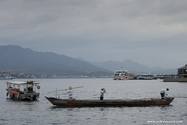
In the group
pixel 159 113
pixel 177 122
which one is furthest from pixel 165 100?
pixel 177 122

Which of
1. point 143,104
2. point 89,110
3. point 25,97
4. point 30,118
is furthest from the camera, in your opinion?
point 25,97

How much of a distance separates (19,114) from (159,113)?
20036 millimetres

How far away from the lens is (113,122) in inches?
1208

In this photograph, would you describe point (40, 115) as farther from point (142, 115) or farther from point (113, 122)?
point (142, 115)

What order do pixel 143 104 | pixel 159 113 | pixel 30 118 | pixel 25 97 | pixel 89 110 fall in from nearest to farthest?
pixel 30 118 < pixel 159 113 < pixel 89 110 < pixel 143 104 < pixel 25 97

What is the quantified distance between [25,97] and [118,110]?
23606mm

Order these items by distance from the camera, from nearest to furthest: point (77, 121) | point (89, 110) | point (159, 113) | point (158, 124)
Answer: point (158, 124), point (77, 121), point (159, 113), point (89, 110)

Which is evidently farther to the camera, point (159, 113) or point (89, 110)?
point (89, 110)

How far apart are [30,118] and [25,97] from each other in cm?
2108

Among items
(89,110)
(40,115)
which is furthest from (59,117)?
(89,110)

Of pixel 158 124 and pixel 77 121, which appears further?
pixel 77 121

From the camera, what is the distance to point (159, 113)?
35.7 m

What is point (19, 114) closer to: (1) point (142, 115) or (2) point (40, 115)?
(2) point (40, 115)

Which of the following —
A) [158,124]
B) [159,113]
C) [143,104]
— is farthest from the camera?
[143,104]
